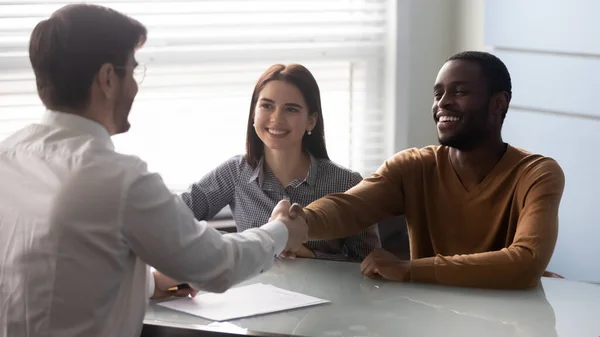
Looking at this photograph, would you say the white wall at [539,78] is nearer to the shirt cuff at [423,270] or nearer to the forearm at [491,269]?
the forearm at [491,269]

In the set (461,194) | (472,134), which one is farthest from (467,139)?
(461,194)

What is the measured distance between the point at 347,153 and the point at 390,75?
1.16ft

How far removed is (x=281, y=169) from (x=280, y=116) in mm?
A: 177

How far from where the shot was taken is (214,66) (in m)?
3.45

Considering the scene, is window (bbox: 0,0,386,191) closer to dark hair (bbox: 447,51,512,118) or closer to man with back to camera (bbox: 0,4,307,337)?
dark hair (bbox: 447,51,512,118)

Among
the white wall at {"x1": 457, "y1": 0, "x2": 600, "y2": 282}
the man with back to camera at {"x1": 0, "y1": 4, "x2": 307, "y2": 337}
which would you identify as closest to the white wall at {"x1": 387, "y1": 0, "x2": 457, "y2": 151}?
the white wall at {"x1": 457, "y1": 0, "x2": 600, "y2": 282}

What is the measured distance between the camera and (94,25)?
168 cm

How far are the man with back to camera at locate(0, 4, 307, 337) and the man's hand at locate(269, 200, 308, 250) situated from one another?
539 millimetres

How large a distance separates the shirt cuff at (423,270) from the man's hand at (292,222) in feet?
1.00

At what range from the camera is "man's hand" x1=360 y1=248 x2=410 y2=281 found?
2.27 m

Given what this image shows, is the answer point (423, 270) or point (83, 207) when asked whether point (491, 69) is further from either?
point (83, 207)

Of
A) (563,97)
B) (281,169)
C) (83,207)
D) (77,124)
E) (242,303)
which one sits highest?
(77,124)

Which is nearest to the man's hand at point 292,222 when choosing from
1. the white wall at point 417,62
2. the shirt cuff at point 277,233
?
the shirt cuff at point 277,233

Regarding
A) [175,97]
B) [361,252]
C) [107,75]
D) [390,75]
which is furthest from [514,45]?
[107,75]
